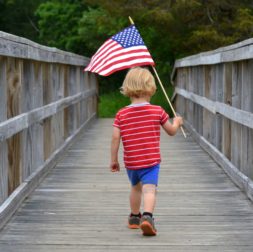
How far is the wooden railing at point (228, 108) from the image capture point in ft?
22.4

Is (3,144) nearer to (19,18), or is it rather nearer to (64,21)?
(64,21)

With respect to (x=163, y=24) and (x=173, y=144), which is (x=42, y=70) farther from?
(x=163, y=24)

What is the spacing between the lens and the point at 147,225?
5.23 metres

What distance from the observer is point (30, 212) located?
6203 millimetres

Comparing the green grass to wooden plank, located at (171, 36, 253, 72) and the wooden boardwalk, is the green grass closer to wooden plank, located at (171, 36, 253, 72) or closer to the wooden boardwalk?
wooden plank, located at (171, 36, 253, 72)

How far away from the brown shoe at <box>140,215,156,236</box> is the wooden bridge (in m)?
0.05

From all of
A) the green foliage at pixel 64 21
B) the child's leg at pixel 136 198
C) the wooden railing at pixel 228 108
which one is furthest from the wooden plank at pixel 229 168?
the green foliage at pixel 64 21

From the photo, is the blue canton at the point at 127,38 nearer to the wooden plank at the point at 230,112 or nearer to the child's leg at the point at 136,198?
the wooden plank at the point at 230,112

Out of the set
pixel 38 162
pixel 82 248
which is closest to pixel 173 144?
pixel 38 162

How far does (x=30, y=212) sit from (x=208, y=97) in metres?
4.65

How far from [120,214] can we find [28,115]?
1308mm

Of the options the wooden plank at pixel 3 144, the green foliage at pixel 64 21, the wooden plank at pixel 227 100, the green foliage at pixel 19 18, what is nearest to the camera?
the wooden plank at pixel 3 144

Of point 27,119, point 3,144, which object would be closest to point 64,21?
point 27,119

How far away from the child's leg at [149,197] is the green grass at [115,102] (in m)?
18.0
